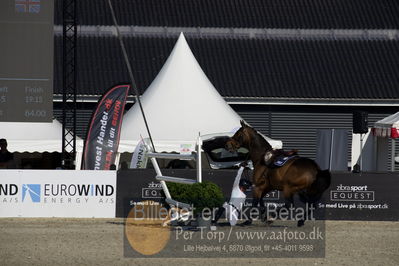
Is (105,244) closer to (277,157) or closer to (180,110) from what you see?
(277,157)

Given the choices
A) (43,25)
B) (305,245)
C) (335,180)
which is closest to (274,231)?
(305,245)

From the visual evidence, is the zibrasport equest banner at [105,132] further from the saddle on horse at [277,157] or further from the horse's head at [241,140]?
the saddle on horse at [277,157]

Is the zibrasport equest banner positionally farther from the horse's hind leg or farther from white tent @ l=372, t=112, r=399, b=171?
white tent @ l=372, t=112, r=399, b=171

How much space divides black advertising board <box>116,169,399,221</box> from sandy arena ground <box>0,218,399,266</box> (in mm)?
455

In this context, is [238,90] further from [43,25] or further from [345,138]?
[43,25]

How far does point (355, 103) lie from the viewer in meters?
38.5

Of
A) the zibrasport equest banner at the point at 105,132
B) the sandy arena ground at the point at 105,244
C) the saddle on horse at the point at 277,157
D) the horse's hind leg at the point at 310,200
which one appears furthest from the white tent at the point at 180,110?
the saddle on horse at the point at 277,157

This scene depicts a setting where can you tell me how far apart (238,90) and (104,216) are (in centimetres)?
1677

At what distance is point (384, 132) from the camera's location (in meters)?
30.3

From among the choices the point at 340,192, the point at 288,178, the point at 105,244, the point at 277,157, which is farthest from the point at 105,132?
the point at 105,244

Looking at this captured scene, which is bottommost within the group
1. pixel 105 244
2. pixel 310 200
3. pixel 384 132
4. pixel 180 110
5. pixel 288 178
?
pixel 105 244

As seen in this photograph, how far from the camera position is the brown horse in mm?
20094

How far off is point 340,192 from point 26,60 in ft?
27.9

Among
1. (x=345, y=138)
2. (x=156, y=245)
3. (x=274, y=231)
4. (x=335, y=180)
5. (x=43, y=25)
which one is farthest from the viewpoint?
(x=345, y=138)
